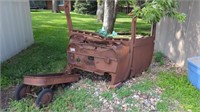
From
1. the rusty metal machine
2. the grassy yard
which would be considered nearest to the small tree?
the rusty metal machine

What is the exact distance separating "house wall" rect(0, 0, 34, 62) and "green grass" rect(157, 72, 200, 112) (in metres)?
3.34

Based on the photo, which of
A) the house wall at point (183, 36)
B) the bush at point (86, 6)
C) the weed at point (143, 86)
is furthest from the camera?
the bush at point (86, 6)

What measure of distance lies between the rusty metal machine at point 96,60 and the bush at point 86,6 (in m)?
14.4

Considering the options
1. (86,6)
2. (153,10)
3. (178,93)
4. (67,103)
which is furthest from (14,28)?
(86,6)

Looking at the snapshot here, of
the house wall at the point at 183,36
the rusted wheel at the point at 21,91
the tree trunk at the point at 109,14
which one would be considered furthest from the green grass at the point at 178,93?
the tree trunk at the point at 109,14

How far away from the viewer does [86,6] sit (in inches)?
703

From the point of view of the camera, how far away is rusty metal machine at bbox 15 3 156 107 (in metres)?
3.29

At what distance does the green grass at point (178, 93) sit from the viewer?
3191 millimetres

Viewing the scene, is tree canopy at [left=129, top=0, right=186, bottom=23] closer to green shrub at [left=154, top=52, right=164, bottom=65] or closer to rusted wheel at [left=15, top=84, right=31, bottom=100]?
green shrub at [left=154, top=52, right=164, bottom=65]

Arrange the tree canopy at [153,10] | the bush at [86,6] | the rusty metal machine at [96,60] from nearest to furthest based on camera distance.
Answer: the tree canopy at [153,10], the rusty metal machine at [96,60], the bush at [86,6]

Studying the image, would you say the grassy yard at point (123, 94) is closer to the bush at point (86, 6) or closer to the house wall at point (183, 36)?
the house wall at point (183, 36)

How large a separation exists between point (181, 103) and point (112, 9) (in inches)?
186

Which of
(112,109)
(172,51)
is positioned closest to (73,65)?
(112,109)

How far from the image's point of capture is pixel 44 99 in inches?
127
